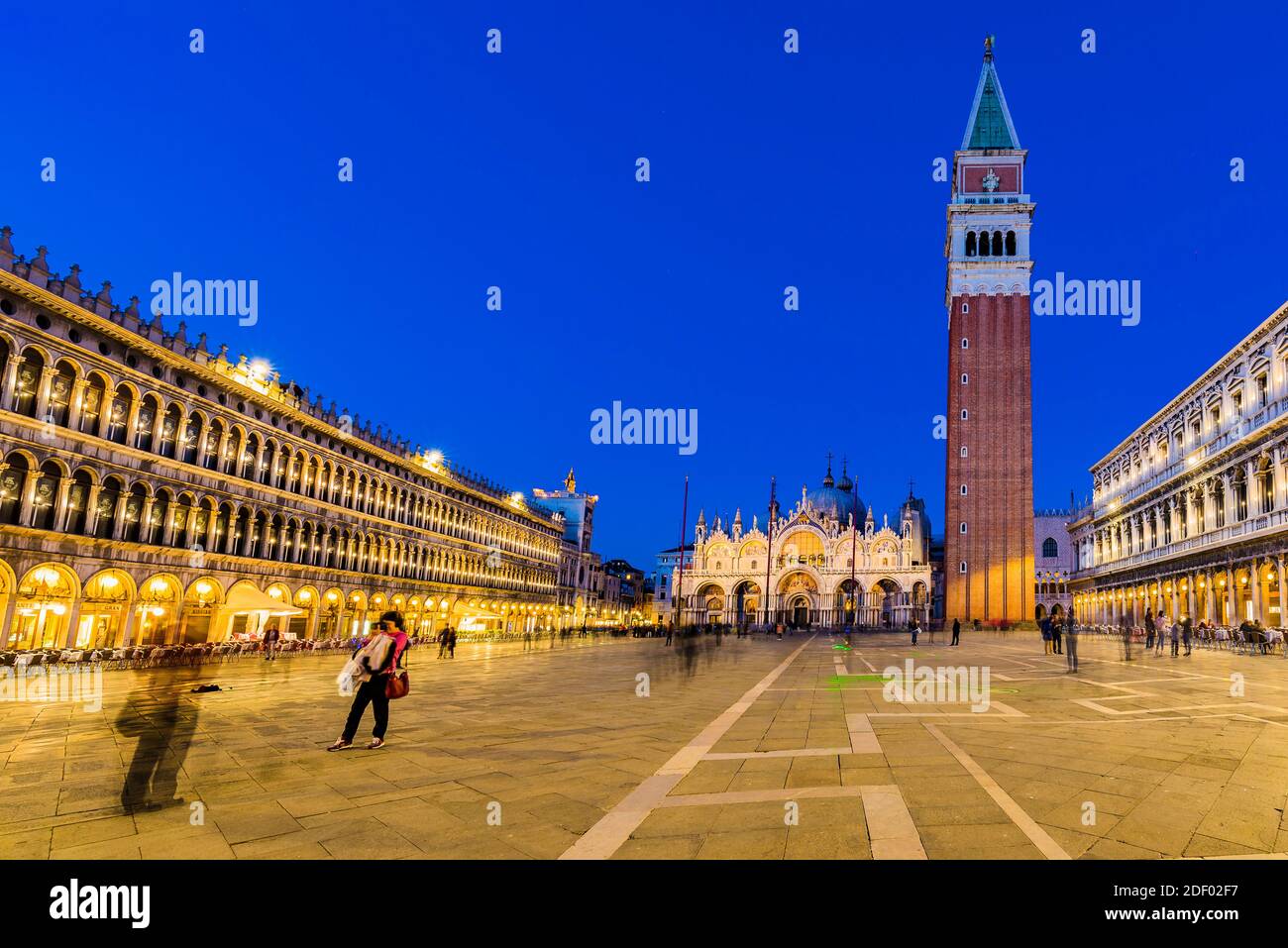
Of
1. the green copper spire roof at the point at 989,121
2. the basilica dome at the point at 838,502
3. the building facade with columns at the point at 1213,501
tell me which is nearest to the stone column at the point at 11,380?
the building facade with columns at the point at 1213,501

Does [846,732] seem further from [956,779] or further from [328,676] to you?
[328,676]

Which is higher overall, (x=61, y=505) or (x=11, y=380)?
(x=11, y=380)

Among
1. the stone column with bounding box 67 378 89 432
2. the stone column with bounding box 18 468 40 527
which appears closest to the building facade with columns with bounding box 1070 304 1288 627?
the stone column with bounding box 67 378 89 432

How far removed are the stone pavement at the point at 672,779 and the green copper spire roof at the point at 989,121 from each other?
235 ft

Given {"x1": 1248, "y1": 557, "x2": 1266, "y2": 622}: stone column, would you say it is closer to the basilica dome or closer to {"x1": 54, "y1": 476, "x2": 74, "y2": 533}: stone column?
{"x1": 54, "y1": 476, "x2": 74, "y2": 533}: stone column

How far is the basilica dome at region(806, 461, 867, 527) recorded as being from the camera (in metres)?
102

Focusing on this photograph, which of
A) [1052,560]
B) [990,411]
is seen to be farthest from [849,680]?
[1052,560]

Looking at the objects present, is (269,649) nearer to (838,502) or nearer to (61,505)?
(61,505)

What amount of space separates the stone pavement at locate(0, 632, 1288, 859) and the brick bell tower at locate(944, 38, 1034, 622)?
51899 millimetres

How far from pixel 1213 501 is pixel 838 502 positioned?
63569 millimetres

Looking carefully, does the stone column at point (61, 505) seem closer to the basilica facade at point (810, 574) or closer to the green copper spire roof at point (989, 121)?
the basilica facade at point (810, 574)

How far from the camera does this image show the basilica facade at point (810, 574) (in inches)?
3428

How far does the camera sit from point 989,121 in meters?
71.2
